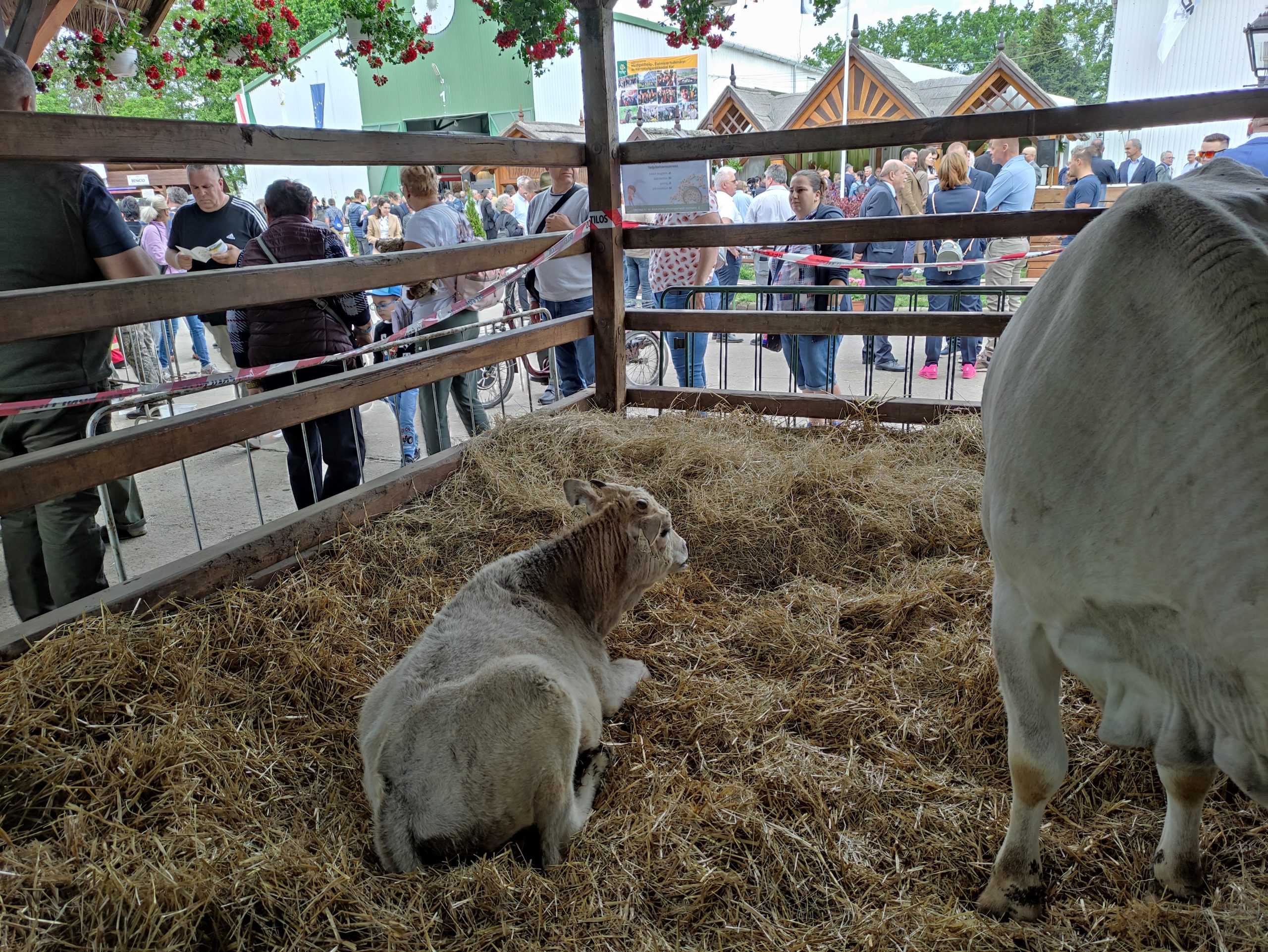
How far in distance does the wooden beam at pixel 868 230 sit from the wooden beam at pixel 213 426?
1453 millimetres

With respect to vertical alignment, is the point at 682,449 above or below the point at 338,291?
below

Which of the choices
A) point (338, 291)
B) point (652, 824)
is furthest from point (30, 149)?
point (652, 824)

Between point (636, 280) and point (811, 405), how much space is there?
18.1 feet

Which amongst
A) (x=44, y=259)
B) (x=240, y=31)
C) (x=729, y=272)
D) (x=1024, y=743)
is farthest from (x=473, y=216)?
(x=1024, y=743)

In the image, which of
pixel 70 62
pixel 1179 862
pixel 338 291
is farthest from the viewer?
pixel 70 62

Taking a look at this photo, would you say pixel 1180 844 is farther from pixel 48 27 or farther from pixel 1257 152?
pixel 48 27

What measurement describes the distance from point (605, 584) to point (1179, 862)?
1.94 meters

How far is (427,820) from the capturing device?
7.48 ft

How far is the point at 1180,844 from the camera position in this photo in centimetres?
216

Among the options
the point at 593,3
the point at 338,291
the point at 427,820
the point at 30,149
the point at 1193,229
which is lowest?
the point at 427,820

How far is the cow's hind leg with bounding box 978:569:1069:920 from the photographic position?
1.93 m

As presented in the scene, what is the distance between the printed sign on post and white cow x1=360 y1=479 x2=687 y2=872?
3344 mm

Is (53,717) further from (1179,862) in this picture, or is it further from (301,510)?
(1179,862)

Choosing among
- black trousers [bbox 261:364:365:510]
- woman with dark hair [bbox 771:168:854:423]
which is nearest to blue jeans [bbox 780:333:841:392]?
woman with dark hair [bbox 771:168:854:423]
